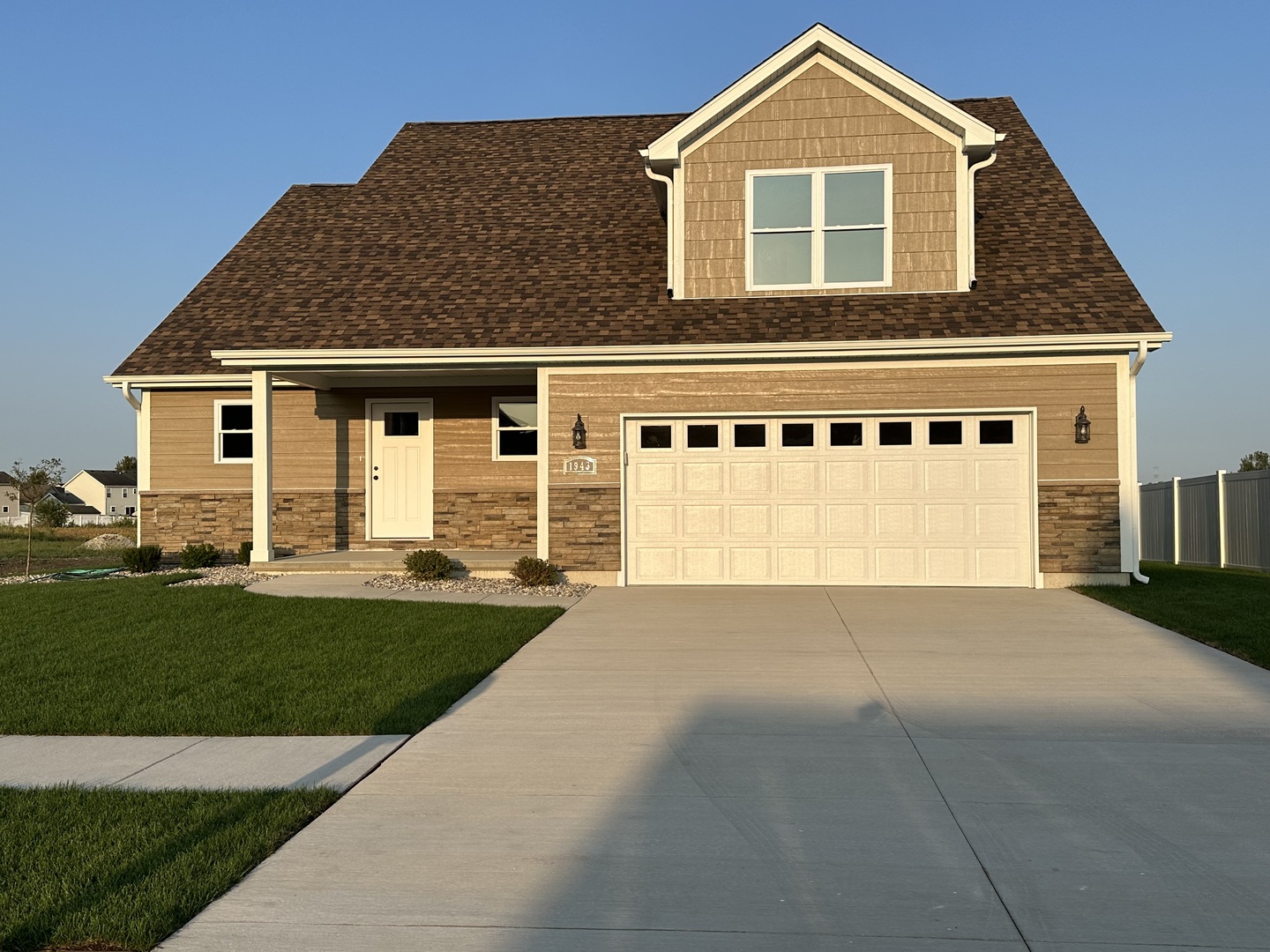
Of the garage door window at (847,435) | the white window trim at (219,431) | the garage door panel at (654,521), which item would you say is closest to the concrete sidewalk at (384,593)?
the garage door panel at (654,521)

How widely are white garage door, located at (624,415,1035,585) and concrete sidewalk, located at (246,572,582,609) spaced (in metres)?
2.09

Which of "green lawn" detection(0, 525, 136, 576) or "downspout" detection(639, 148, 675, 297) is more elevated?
"downspout" detection(639, 148, 675, 297)

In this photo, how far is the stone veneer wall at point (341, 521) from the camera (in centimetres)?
1712

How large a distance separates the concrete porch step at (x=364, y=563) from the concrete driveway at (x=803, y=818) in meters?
6.24

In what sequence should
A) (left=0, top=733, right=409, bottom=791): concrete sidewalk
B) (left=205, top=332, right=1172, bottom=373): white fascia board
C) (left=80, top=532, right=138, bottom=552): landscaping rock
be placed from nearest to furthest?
(left=0, top=733, right=409, bottom=791): concrete sidewalk → (left=205, top=332, right=1172, bottom=373): white fascia board → (left=80, top=532, right=138, bottom=552): landscaping rock

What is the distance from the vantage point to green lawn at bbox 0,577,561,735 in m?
6.89

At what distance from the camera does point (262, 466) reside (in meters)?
15.1

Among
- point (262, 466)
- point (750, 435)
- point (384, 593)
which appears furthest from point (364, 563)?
point (750, 435)

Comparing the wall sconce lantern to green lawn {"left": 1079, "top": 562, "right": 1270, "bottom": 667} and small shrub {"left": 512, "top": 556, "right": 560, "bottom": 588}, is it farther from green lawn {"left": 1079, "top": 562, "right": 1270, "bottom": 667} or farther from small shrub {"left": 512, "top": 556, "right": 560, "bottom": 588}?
small shrub {"left": 512, "top": 556, "right": 560, "bottom": 588}

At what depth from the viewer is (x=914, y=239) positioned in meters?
14.8

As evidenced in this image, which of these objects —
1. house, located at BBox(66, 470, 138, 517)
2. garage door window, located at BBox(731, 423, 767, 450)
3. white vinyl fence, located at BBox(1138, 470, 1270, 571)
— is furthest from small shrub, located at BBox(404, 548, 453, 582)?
house, located at BBox(66, 470, 138, 517)

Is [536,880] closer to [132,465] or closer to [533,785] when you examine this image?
[533,785]

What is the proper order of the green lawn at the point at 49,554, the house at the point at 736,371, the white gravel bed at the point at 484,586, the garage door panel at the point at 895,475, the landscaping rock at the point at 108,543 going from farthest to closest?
the landscaping rock at the point at 108,543
the green lawn at the point at 49,554
the garage door panel at the point at 895,475
the house at the point at 736,371
the white gravel bed at the point at 484,586

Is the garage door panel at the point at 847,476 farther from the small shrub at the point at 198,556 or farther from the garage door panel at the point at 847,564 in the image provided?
the small shrub at the point at 198,556
